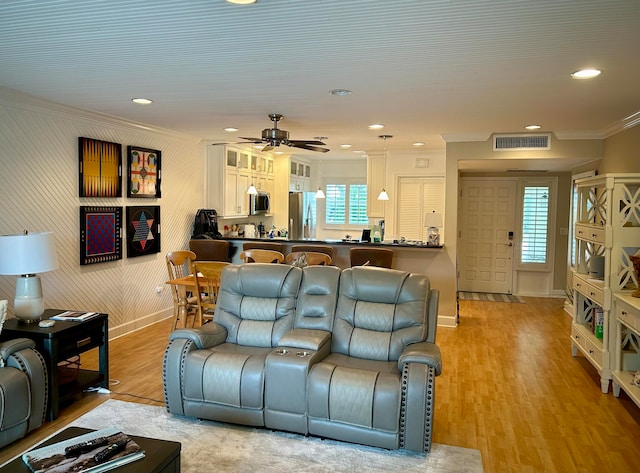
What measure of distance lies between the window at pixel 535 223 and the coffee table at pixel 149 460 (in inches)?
302

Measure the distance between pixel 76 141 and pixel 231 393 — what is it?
3215mm

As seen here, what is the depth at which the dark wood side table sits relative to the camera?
3.50 meters

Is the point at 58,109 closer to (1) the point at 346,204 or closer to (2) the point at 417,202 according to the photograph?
(2) the point at 417,202

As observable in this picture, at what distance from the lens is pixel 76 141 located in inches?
196

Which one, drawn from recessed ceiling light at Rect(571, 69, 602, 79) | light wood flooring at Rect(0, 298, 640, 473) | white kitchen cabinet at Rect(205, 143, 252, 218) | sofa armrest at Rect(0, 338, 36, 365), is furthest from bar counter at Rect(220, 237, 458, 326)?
sofa armrest at Rect(0, 338, 36, 365)

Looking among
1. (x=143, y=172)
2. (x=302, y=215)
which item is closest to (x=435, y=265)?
(x=143, y=172)

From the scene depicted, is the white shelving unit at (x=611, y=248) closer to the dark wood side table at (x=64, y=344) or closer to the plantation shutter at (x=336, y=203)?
the dark wood side table at (x=64, y=344)

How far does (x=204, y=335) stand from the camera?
3621 millimetres

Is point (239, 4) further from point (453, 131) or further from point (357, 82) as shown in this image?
point (453, 131)

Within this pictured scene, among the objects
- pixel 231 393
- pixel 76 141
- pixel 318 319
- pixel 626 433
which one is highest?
pixel 76 141

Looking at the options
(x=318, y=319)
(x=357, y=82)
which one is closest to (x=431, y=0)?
(x=357, y=82)

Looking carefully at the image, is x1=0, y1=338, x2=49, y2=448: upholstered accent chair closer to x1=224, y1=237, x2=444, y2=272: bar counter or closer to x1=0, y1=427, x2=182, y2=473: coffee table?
x1=0, y1=427, x2=182, y2=473: coffee table

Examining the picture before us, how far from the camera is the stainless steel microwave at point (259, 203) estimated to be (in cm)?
825

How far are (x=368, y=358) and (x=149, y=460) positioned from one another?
1.72 meters
